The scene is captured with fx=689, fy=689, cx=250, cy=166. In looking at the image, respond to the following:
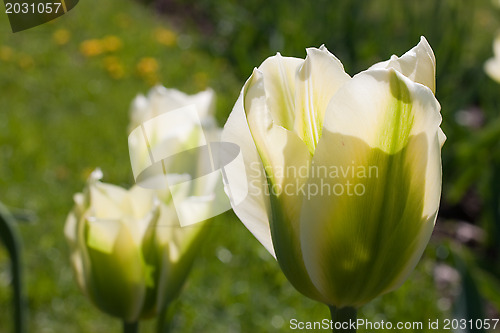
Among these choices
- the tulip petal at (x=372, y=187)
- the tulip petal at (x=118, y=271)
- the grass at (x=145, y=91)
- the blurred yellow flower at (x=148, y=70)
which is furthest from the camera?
the blurred yellow flower at (x=148, y=70)

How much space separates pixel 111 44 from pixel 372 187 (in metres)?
3.32

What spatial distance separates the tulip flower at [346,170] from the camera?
1.20ft

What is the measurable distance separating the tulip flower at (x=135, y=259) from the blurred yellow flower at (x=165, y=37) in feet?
10.8

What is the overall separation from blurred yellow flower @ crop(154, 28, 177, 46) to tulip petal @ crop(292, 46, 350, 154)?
3.45m

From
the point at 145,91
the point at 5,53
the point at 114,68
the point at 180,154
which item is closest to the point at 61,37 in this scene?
the point at 5,53

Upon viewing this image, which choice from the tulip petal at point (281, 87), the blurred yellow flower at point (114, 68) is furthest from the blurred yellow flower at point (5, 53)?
the tulip petal at point (281, 87)

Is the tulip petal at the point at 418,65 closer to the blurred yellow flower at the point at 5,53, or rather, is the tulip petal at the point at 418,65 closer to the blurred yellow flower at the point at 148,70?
the blurred yellow flower at the point at 148,70

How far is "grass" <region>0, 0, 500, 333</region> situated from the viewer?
1.82 m

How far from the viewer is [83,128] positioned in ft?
9.14

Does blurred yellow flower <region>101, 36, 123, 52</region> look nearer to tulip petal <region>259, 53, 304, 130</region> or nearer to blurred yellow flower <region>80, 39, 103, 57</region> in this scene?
blurred yellow flower <region>80, 39, 103, 57</region>

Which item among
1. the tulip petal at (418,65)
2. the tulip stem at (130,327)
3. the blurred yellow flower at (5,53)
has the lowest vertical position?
the blurred yellow flower at (5,53)

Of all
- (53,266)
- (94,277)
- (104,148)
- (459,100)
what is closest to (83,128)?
(104,148)

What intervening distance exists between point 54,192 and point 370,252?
207 cm

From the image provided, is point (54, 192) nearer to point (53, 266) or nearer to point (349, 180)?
point (53, 266)
